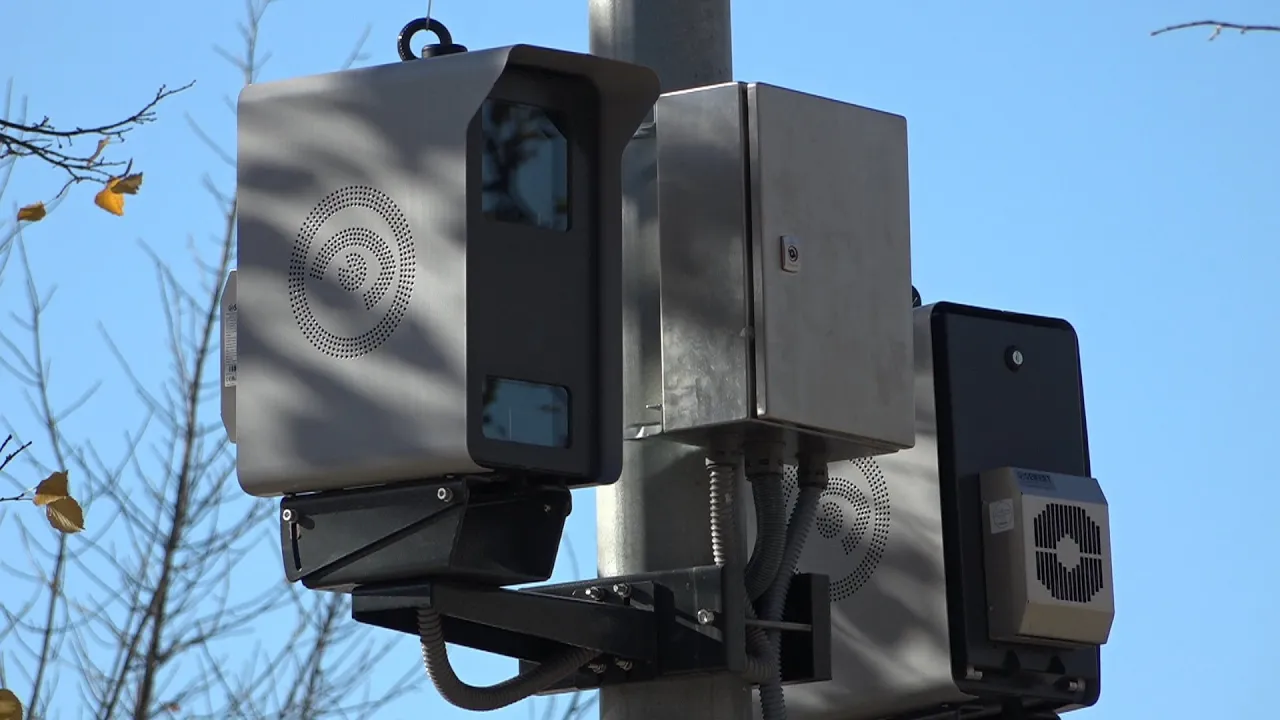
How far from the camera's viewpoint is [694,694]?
3816 millimetres

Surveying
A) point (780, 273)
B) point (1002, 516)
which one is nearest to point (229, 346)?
point (780, 273)

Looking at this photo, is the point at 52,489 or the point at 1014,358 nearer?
the point at 52,489

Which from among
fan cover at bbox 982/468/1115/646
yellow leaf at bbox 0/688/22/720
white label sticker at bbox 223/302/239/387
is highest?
white label sticker at bbox 223/302/239/387

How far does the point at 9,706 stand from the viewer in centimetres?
391

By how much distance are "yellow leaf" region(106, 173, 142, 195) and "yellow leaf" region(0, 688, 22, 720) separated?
0.89 m

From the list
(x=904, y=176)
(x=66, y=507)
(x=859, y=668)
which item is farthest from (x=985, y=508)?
(x=66, y=507)

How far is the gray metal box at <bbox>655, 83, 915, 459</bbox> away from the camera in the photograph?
371 cm

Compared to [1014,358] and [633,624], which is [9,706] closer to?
[633,624]

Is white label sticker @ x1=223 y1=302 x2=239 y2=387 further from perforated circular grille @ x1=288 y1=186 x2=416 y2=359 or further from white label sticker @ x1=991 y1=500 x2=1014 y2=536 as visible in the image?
white label sticker @ x1=991 y1=500 x2=1014 y2=536

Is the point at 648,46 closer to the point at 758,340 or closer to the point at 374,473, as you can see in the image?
the point at 758,340

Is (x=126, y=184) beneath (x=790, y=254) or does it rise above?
above

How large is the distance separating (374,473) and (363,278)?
0.94 feet

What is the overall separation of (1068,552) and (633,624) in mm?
996

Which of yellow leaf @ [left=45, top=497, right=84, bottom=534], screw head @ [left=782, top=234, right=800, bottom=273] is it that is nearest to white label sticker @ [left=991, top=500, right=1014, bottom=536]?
screw head @ [left=782, top=234, right=800, bottom=273]
